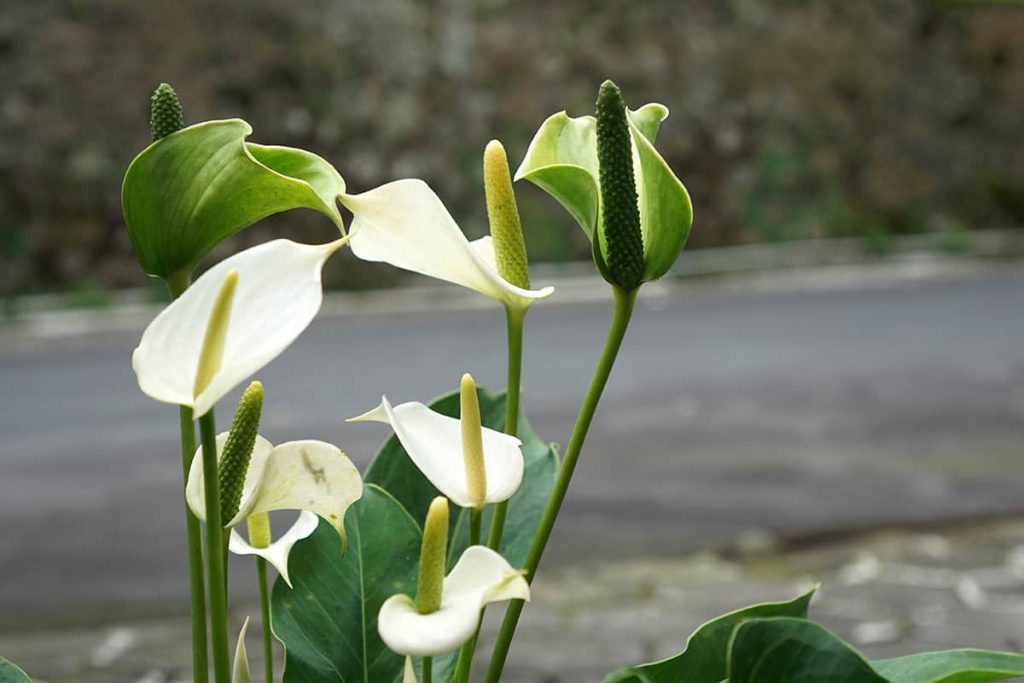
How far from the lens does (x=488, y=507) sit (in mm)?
979

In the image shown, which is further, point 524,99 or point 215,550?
point 524,99

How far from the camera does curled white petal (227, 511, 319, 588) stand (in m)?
0.81

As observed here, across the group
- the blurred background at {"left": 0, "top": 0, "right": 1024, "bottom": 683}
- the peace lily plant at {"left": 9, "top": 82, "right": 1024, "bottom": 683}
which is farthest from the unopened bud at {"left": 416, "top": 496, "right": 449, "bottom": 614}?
the blurred background at {"left": 0, "top": 0, "right": 1024, "bottom": 683}

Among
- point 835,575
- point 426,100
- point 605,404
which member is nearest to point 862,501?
point 835,575

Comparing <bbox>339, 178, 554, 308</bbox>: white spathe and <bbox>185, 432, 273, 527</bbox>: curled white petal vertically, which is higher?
<bbox>339, 178, 554, 308</bbox>: white spathe

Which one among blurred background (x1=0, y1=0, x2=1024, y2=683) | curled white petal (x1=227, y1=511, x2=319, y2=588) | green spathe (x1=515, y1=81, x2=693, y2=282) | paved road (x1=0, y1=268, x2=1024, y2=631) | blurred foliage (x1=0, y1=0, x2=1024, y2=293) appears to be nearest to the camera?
green spathe (x1=515, y1=81, x2=693, y2=282)

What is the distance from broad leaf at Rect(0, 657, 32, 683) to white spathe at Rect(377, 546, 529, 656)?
0.91ft

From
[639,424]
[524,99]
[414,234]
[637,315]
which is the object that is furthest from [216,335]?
[524,99]

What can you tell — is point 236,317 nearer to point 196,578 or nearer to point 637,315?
point 196,578

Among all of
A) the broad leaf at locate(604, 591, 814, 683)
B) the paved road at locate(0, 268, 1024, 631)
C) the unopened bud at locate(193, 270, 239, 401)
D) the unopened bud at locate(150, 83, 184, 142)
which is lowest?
the paved road at locate(0, 268, 1024, 631)

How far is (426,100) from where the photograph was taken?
553 inches

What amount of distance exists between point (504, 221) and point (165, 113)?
7.6 inches

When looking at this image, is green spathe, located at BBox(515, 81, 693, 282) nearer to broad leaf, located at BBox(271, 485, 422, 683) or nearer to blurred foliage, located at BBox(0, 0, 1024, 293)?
broad leaf, located at BBox(271, 485, 422, 683)

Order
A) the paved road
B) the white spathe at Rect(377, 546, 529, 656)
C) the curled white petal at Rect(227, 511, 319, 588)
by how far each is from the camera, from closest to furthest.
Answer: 1. the white spathe at Rect(377, 546, 529, 656)
2. the curled white petal at Rect(227, 511, 319, 588)
3. the paved road
